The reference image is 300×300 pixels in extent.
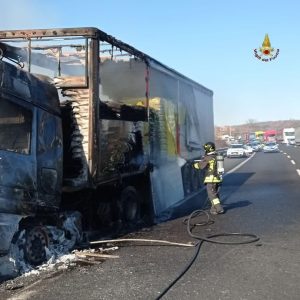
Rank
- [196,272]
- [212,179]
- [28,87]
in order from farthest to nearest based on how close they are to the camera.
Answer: [212,179], [28,87], [196,272]

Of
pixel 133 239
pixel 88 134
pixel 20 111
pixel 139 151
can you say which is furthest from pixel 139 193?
pixel 20 111

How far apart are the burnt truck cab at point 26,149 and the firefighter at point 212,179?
188 inches

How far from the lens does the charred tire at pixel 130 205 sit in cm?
962

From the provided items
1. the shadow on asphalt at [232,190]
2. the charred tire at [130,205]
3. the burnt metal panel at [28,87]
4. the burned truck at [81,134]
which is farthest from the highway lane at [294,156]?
the burnt metal panel at [28,87]

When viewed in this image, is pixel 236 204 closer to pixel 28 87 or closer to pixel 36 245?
pixel 36 245

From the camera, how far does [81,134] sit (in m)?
7.64

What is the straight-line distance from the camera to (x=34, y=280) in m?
5.82

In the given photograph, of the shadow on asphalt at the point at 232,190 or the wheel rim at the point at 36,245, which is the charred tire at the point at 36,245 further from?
the shadow on asphalt at the point at 232,190

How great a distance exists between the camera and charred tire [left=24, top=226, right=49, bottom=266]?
633 cm

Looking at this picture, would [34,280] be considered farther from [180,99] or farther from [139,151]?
[180,99]

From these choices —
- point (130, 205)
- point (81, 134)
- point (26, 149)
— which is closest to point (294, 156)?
point (130, 205)

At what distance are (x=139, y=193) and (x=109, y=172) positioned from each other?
2.15 metres

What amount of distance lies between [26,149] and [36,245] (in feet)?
4.24

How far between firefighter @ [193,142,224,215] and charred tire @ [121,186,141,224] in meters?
1.79
